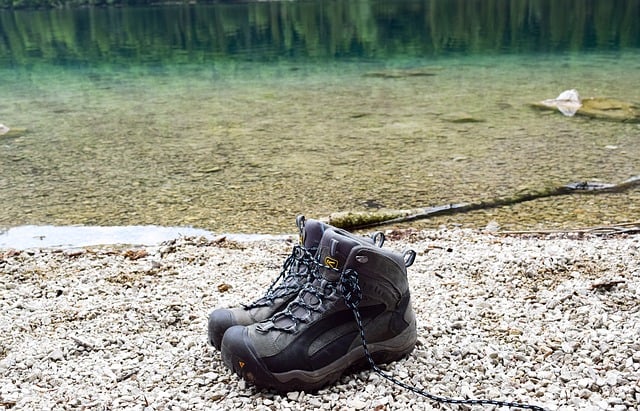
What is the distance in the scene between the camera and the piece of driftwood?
22.9ft

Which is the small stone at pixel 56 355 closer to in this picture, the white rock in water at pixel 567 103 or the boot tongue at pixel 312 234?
the boot tongue at pixel 312 234

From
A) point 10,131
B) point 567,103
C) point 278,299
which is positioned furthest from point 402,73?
point 278,299

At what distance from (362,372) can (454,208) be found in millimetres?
4455

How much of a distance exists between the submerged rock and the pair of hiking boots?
10328 millimetres

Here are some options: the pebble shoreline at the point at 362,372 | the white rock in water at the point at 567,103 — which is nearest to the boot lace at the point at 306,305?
the pebble shoreline at the point at 362,372

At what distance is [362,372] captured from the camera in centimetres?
326

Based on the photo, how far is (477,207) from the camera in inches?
293

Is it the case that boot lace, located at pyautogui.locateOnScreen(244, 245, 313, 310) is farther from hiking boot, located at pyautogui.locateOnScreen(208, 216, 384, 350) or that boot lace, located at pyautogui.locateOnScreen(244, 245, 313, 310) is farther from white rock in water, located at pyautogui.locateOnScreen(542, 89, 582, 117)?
white rock in water, located at pyautogui.locateOnScreen(542, 89, 582, 117)

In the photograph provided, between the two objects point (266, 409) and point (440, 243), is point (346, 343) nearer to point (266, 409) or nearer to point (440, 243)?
point (266, 409)

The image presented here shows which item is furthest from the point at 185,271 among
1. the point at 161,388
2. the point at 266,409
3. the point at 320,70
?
the point at 320,70

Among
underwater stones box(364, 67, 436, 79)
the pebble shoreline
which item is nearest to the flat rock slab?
underwater stones box(364, 67, 436, 79)

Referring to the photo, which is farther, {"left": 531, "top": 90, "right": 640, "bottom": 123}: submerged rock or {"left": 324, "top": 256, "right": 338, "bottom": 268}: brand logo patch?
{"left": 531, "top": 90, "right": 640, "bottom": 123}: submerged rock

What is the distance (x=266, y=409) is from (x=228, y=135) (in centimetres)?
961

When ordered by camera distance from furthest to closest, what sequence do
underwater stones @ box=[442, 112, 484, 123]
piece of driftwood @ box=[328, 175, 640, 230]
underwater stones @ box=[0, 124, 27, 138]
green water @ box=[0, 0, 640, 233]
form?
underwater stones @ box=[0, 124, 27, 138]
underwater stones @ box=[442, 112, 484, 123]
green water @ box=[0, 0, 640, 233]
piece of driftwood @ box=[328, 175, 640, 230]
